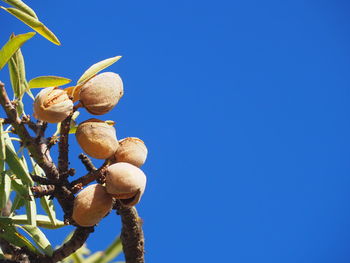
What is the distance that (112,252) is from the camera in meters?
1.96

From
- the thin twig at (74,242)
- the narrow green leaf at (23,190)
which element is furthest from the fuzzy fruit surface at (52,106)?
the thin twig at (74,242)

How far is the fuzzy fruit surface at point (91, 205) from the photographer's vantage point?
52.8 inches

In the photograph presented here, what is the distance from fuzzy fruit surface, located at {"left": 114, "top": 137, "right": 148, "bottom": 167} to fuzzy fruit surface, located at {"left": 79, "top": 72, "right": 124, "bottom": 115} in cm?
11

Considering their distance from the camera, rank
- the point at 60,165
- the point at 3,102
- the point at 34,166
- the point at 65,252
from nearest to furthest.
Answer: the point at 3,102 < the point at 60,165 < the point at 65,252 < the point at 34,166

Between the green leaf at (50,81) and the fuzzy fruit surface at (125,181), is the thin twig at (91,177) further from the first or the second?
the green leaf at (50,81)

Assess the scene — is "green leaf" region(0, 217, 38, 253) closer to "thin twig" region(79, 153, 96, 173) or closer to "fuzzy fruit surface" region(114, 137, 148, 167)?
"thin twig" region(79, 153, 96, 173)

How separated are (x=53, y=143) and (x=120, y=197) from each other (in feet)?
0.82

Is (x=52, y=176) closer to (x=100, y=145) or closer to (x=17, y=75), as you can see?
(x=100, y=145)

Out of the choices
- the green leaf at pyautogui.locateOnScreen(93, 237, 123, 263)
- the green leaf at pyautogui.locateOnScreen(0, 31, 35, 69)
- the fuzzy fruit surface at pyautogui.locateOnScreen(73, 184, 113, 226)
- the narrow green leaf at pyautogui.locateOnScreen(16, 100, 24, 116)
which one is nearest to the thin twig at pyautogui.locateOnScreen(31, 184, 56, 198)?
the fuzzy fruit surface at pyautogui.locateOnScreen(73, 184, 113, 226)

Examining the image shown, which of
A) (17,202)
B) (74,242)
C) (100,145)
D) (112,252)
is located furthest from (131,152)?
(112,252)

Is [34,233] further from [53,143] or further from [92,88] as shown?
[92,88]

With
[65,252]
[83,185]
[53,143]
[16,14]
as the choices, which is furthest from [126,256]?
[16,14]

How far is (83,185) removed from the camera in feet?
4.82

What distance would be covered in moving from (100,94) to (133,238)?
554 mm
